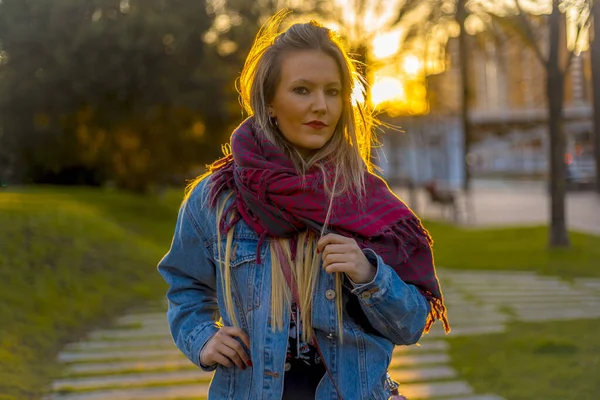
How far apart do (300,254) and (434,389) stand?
13.7ft

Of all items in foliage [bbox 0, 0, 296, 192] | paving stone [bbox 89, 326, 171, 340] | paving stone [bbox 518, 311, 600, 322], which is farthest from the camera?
foliage [bbox 0, 0, 296, 192]

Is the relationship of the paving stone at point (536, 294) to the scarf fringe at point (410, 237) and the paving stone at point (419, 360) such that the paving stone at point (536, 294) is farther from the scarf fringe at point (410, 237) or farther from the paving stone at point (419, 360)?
the scarf fringe at point (410, 237)

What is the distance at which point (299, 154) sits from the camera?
2.11 m

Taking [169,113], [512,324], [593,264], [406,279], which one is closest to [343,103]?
[406,279]

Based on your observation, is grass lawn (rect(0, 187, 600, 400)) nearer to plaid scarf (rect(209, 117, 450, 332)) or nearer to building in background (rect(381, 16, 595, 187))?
plaid scarf (rect(209, 117, 450, 332))

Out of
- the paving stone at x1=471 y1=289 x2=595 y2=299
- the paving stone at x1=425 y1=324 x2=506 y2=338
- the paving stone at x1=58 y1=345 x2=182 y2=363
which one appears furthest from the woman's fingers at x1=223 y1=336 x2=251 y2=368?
the paving stone at x1=471 y1=289 x2=595 y2=299

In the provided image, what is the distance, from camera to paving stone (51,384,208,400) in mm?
5684

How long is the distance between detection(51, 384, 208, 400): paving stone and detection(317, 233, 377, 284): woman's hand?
13.4 ft

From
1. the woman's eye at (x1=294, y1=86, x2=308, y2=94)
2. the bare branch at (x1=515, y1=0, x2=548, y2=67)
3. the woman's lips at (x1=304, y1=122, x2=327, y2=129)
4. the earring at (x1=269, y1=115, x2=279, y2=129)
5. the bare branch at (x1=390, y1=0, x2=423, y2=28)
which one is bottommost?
the woman's lips at (x1=304, y1=122, x2=327, y2=129)

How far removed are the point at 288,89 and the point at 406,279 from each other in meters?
0.56

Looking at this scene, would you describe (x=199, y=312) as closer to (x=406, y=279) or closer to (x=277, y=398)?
(x=277, y=398)

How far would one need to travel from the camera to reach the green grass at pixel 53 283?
21.5 feet

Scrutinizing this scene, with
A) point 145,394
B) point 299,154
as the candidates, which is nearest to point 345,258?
point 299,154

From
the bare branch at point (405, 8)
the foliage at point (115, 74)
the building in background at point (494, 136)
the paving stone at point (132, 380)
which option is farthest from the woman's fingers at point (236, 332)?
the building in background at point (494, 136)
